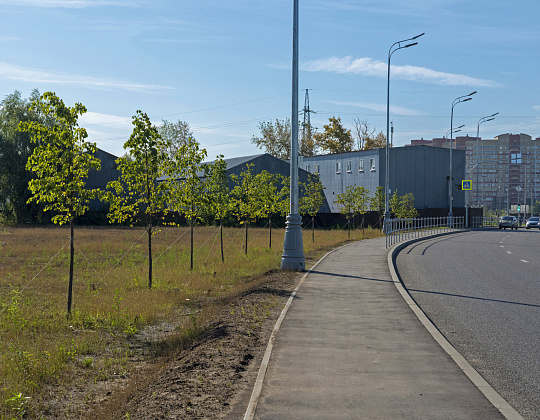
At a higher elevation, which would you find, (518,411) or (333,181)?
(333,181)

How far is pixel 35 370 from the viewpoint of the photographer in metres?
7.45

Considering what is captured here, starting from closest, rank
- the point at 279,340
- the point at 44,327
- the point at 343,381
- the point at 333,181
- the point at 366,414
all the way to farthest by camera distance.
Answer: the point at 366,414
the point at 343,381
the point at 279,340
the point at 44,327
the point at 333,181

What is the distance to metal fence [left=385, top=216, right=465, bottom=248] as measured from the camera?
3159 centimetres

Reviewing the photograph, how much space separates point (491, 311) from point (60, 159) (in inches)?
359

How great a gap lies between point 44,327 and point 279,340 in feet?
15.9

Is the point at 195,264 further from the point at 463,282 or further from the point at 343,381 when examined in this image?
the point at 343,381

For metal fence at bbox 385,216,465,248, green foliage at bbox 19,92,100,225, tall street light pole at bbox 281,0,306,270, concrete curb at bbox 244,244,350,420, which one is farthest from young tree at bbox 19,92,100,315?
metal fence at bbox 385,216,465,248

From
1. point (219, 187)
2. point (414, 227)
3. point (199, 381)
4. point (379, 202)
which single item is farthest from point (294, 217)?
point (379, 202)

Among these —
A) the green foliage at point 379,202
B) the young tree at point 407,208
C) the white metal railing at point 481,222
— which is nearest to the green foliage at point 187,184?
the green foliage at point 379,202

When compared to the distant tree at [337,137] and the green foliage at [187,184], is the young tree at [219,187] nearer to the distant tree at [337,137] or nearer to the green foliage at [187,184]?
the green foliage at [187,184]

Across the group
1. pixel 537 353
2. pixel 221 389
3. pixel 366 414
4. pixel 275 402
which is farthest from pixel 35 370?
pixel 537 353

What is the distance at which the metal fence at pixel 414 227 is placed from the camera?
1244 inches

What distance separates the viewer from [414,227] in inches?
1610

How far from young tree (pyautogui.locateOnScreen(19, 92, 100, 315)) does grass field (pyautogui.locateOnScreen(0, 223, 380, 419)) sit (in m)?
1.08
